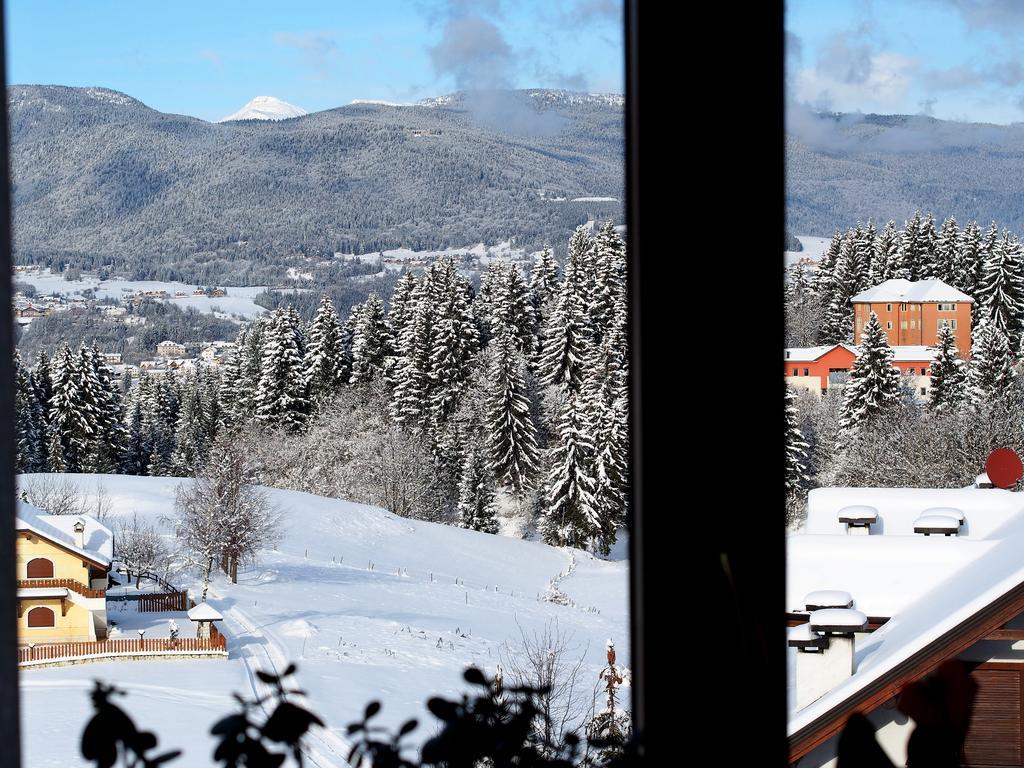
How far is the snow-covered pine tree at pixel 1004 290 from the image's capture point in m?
27.9

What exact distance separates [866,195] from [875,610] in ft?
73.9

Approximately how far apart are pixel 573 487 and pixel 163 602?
9954 millimetres

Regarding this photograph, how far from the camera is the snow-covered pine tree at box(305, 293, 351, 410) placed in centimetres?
2841

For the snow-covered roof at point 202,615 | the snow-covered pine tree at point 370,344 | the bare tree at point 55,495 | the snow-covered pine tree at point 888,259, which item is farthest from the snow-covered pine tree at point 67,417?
the snow-covered pine tree at point 888,259

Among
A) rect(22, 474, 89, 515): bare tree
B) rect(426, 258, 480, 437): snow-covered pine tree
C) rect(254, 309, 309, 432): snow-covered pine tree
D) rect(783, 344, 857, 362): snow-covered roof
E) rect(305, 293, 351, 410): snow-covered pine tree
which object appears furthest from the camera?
rect(783, 344, 857, 362): snow-covered roof

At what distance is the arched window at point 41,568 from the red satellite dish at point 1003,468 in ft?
35.6

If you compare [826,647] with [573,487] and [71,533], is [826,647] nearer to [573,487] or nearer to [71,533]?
[71,533]

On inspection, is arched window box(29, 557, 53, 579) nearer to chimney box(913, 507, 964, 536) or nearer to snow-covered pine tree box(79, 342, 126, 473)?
chimney box(913, 507, 964, 536)

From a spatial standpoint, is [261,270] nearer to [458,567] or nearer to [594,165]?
[594,165]

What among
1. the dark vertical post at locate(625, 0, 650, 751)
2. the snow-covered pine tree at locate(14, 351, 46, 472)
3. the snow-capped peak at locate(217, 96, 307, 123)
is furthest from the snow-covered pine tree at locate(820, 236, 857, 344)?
the dark vertical post at locate(625, 0, 650, 751)

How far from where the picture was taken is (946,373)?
79.3ft

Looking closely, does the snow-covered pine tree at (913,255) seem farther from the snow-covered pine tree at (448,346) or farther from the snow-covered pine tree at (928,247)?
the snow-covered pine tree at (448,346)

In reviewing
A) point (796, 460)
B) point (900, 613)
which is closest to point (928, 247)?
point (796, 460)

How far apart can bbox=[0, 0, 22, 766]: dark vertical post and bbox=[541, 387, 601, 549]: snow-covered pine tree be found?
22.6 metres
